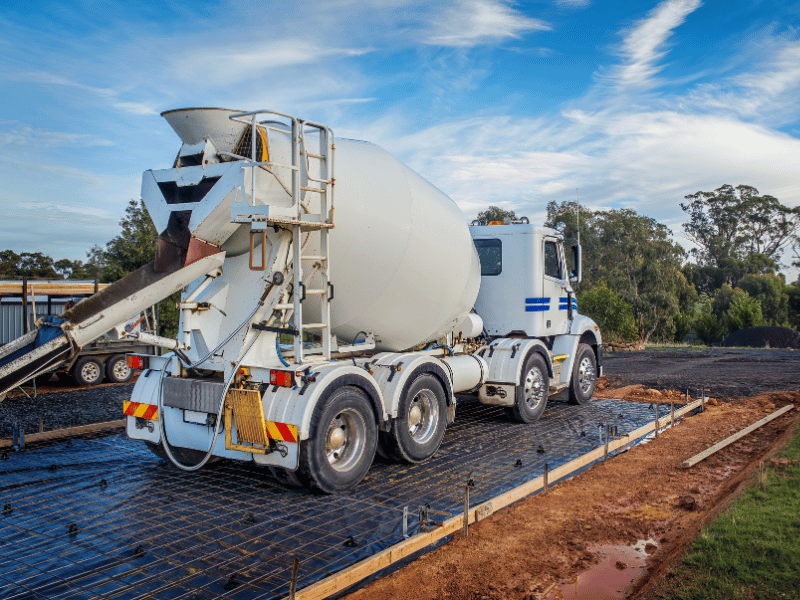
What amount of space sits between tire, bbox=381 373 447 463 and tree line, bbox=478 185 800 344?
43.9 ft

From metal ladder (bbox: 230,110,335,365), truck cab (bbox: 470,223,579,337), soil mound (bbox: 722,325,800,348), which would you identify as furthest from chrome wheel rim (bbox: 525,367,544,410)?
soil mound (bbox: 722,325,800,348)

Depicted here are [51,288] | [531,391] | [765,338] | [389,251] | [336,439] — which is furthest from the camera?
[765,338]

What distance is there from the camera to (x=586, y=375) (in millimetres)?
12656

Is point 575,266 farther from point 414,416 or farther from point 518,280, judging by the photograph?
point 414,416

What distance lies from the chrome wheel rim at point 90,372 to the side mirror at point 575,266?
12260 millimetres

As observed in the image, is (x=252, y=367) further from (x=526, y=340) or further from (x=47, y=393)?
(x=47, y=393)

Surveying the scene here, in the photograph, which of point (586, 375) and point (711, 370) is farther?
point (711, 370)

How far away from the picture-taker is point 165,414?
7.14 metres

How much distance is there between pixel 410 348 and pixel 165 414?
342cm

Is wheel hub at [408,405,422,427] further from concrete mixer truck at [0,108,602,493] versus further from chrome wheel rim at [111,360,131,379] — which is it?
chrome wheel rim at [111,360,131,379]

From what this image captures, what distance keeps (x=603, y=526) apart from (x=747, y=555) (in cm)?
125

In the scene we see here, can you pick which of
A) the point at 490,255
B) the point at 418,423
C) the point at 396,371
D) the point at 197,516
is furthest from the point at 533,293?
the point at 197,516

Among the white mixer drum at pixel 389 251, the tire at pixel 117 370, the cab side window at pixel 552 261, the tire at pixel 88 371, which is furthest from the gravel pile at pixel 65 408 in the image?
the cab side window at pixel 552 261

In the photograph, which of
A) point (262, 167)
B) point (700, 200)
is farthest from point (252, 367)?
point (700, 200)
